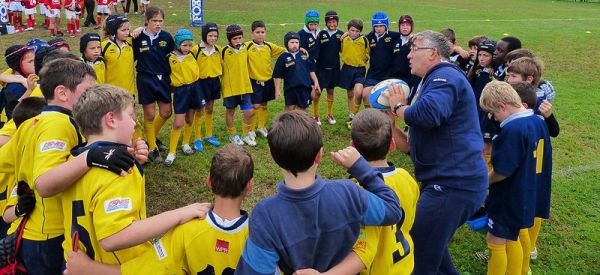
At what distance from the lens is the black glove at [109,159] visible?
8.02 ft

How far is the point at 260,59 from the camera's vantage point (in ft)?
26.3

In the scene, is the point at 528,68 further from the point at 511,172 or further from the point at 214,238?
the point at 214,238

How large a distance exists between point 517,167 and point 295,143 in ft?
8.25

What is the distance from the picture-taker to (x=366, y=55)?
909cm

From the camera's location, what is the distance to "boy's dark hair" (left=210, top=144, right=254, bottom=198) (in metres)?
2.53

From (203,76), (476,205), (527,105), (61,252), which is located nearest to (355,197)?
(476,205)

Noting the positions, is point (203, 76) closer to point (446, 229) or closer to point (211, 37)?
point (211, 37)

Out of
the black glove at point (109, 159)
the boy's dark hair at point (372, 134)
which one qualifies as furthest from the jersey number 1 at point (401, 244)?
the black glove at point (109, 159)

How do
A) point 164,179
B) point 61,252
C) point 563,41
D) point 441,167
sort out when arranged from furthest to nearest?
point 563,41 < point 164,179 < point 441,167 < point 61,252

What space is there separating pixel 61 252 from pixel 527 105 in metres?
3.86

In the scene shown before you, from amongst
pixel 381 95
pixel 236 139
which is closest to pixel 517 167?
pixel 381 95

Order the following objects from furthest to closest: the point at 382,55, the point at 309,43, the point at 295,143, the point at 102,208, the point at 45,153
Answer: the point at 309,43 → the point at 382,55 → the point at 45,153 → the point at 102,208 → the point at 295,143

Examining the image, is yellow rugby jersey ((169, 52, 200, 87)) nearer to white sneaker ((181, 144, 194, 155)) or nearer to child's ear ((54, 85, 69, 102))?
white sneaker ((181, 144, 194, 155))

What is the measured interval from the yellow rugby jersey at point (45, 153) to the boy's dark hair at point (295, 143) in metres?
1.37
